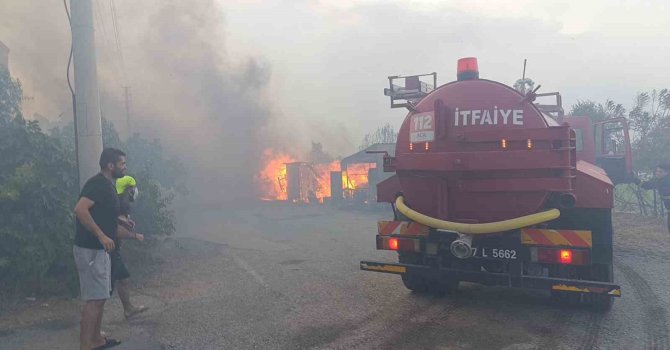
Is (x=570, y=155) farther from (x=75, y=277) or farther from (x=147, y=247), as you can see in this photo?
(x=147, y=247)

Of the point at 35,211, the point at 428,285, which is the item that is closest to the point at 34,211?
the point at 35,211

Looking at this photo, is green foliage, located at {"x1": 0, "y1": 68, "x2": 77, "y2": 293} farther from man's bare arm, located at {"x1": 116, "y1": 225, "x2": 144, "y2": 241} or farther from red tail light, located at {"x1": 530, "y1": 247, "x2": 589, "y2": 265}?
red tail light, located at {"x1": 530, "y1": 247, "x2": 589, "y2": 265}

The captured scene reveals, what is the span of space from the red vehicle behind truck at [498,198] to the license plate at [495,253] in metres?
0.01

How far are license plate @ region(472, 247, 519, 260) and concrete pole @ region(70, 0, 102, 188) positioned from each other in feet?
18.3

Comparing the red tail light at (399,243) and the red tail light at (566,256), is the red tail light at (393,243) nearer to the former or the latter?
the red tail light at (399,243)

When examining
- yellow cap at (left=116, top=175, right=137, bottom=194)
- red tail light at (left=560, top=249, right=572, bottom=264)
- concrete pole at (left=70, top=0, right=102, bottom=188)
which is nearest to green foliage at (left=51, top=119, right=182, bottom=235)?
concrete pole at (left=70, top=0, right=102, bottom=188)

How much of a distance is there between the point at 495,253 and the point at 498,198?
24.5 inches

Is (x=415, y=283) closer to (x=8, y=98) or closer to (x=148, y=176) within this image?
(x=148, y=176)

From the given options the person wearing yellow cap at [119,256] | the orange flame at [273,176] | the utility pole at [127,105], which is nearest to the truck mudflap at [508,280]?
the person wearing yellow cap at [119,256]

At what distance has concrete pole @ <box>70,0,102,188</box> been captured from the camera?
252 inches

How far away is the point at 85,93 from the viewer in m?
6.50

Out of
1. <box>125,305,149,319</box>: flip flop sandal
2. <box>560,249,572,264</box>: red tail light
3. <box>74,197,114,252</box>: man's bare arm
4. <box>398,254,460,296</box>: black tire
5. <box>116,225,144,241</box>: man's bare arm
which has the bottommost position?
<box>125,305,149,319</box>: flip flop sandal

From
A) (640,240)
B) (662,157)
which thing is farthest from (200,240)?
(662,157)

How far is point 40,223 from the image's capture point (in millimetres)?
6406
